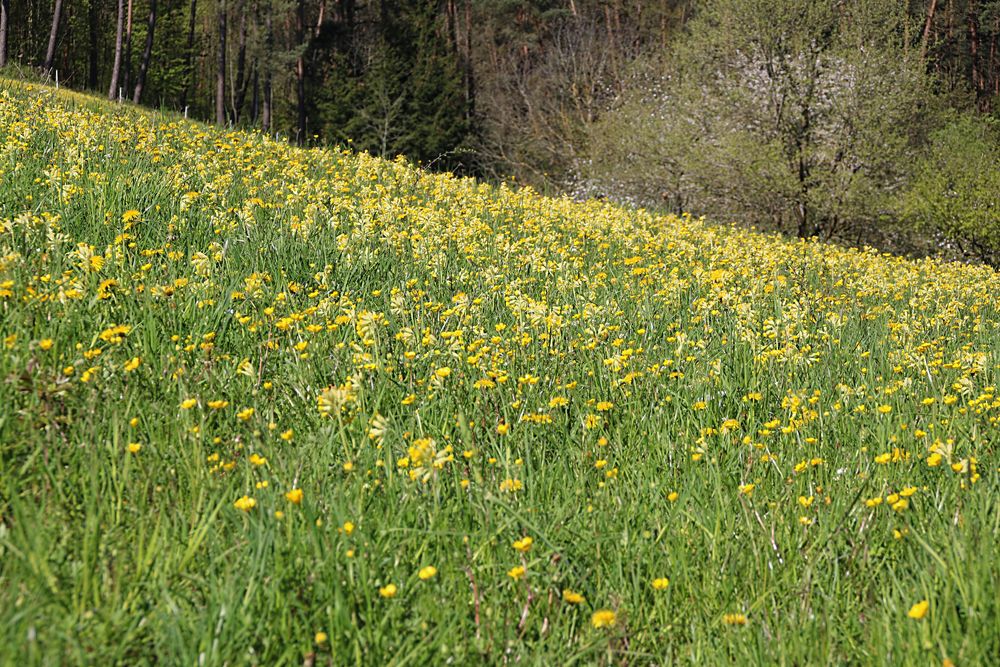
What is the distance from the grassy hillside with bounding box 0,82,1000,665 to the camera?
2.00m

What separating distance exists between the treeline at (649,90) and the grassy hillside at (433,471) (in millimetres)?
8152

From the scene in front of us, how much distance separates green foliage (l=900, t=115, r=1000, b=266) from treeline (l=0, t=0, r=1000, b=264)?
0.18 feet

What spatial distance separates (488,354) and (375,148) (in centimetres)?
3292

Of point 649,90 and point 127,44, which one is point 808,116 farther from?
point 127,44

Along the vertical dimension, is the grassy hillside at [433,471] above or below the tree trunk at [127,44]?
below

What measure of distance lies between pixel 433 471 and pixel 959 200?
21.5 m

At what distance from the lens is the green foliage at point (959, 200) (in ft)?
64.6

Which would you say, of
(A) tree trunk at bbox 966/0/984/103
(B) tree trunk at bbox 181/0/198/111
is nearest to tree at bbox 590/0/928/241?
(A) tree trunk at bbox 966/0/984/103

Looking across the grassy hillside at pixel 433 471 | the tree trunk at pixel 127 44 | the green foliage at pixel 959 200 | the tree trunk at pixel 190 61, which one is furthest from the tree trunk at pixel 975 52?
the grassy hillside at pixel 433 471

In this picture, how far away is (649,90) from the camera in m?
31.6

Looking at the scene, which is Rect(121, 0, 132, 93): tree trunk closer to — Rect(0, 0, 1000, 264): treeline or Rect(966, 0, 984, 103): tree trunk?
Rect(0, 0, 1000, 264): treeline

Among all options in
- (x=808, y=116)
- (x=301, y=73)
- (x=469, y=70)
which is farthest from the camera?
(x=469, y=70)

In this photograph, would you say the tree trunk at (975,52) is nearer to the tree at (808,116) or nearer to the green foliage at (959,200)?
the tree at (808,116)

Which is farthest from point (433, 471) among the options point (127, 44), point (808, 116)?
point (127, 44)
